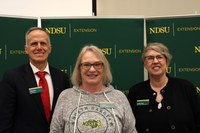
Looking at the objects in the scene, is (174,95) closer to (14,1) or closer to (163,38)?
(163,38)

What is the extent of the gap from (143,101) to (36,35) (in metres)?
1.22

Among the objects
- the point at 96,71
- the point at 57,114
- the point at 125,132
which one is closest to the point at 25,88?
the point at 57,114

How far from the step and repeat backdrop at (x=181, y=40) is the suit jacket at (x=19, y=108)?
1.84 meters

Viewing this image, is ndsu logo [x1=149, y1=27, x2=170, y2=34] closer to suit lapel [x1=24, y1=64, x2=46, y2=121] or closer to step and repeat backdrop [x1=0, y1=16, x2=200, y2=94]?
step and repeat backdrop [x1=0, y1=16, x2=200, y2=94]

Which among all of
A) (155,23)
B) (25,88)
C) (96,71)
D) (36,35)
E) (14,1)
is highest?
(14,1)

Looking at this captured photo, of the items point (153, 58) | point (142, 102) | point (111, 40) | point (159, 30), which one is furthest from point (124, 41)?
point (142, 102)

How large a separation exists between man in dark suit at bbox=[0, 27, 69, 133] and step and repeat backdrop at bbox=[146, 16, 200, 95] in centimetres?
163

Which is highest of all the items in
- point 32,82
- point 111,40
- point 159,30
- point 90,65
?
point 159,30

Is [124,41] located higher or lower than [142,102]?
higher

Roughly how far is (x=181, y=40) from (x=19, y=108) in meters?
2.22

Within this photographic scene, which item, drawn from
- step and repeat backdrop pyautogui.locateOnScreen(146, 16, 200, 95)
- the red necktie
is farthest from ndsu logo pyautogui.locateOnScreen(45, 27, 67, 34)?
step and repeat backdrop pyautogui.locateOnScreen(146, 16, 200, 95)

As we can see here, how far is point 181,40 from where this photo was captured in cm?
338

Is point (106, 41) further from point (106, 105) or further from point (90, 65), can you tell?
point (106, 105)

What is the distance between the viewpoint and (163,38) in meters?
3.41
